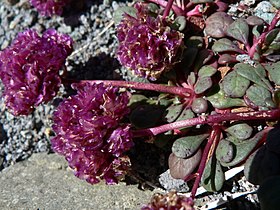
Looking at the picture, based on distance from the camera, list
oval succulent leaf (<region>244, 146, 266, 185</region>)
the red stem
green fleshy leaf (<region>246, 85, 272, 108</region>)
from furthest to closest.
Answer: the red stem
green fleshy leaf (<region>246, 85, 272, 108</region>)
oval succulent leaf (<region>244, 146, 266, 185</region>)

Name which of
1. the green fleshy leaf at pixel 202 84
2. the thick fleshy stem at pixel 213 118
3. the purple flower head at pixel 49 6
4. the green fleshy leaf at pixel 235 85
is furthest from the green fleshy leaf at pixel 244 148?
the purple flower head at pixel 49 6

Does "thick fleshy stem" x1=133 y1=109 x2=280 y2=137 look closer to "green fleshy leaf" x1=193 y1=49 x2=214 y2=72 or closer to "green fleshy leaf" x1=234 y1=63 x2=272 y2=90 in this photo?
"green fleshy leaf" x1=234 y1=63 x2=272 y2=90

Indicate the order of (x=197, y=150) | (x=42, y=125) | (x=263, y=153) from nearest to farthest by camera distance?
(x=263, y=153)
(x=197, y=150)
(x=42, y=125)

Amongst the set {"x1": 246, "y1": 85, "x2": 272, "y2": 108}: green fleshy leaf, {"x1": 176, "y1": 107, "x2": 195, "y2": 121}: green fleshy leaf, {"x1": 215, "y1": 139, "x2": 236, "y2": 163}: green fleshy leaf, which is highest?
{"x1": 246, "y1": 85, "x2": 272, "y2": 108}: green fleshy leaf

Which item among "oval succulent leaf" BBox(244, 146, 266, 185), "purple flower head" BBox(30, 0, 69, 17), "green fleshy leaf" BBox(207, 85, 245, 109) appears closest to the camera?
"oval succulent leaf" BBox(244, 146, 266, 185)

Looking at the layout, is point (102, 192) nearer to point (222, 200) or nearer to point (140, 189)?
point (140, 189)

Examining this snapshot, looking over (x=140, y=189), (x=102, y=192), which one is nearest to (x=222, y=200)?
(x=140, y=189)

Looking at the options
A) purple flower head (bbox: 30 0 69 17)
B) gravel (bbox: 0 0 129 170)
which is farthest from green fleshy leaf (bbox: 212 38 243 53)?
purple flower head (bbox: 30 0 69 17)
